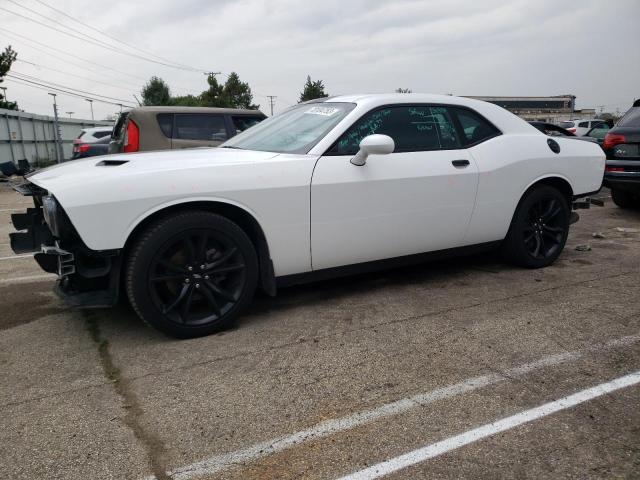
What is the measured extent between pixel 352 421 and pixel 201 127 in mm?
5967

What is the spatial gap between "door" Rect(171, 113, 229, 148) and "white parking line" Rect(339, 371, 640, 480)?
570cm

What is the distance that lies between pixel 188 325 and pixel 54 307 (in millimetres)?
1379

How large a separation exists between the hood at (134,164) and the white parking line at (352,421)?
5.69 ft

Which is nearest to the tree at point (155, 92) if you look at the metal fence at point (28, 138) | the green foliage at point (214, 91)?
the green foliage at point (214, 91)

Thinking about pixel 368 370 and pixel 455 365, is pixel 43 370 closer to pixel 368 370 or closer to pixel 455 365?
pixel 368 370

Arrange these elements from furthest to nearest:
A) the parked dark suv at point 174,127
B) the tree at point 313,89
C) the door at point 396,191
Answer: the tree at point 313,89 → the parked dark suv at point 174,127 → the door at point 396,191

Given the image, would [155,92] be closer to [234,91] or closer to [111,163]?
[234,91]

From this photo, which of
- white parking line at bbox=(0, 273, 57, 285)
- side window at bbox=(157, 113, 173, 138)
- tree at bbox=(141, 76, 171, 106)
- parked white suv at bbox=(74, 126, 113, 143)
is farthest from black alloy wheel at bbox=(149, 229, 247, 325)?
tree at bbox=(141, 76, 171, 106)

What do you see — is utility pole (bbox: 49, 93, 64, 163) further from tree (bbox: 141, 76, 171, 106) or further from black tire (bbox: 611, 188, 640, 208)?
tree (bbox: 141, 76, 171, 106)

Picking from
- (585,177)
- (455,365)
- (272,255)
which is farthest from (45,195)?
(585,177)

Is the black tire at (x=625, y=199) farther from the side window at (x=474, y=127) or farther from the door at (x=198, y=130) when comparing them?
the door at (x=198, y=130)

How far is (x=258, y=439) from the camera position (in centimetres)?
227

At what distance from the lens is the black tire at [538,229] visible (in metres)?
4.59

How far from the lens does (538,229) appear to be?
4.76m
